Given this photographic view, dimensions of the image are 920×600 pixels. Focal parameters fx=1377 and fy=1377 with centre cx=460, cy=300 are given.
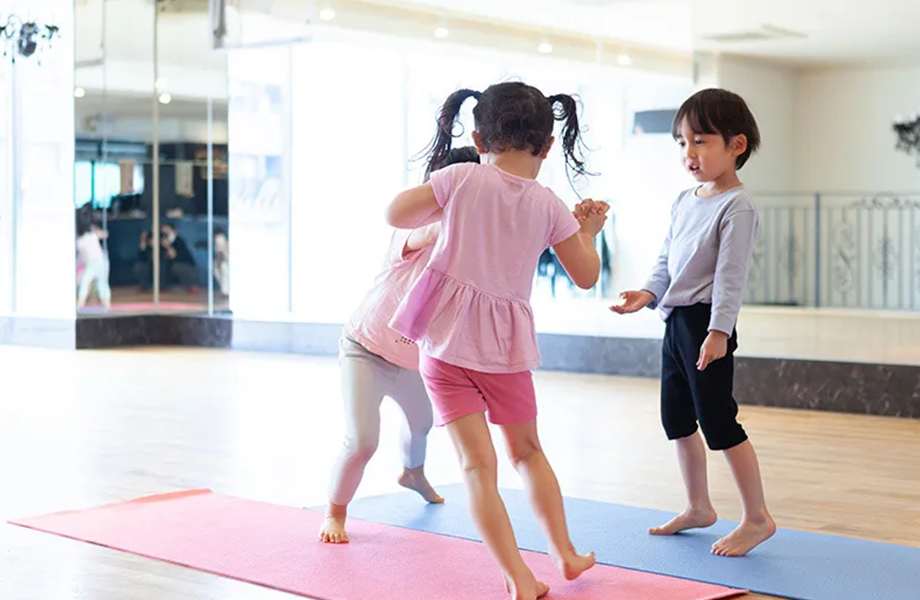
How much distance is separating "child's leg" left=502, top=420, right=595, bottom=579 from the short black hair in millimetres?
831

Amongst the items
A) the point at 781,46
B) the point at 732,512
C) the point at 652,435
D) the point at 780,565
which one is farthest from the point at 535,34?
the point at 780,565

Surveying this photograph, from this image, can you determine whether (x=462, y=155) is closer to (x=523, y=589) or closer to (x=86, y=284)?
(x=523, y=589)

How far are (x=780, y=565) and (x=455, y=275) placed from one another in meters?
0.97

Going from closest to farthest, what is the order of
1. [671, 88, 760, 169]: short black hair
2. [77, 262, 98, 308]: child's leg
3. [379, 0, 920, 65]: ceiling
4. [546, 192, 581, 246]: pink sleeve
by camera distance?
[546, 192, 581, 246]: pink sleeve
[671, 88, 760, 169]: short black hair
[379, 0, 920, 65]: ceiling
[77, 262, 98, 308]: child's leg

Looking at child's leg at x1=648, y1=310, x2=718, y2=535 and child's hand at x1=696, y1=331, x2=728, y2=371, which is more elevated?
child's hand at x1=696, y1=331, x2=728, y2=371

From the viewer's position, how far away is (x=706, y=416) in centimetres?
303

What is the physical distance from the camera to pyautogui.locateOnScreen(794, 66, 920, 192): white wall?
11109 millimetres

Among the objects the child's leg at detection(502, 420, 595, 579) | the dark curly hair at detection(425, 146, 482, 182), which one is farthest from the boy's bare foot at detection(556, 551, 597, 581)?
the dark curly hair at detection(425, 146, 482, 182)

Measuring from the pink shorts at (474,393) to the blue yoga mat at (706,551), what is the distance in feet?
1.60

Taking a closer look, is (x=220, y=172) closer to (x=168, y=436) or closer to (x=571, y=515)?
(x=168, y=436)

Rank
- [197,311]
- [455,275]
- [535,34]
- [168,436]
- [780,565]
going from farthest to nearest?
[197,311] < [535,34] < [168,436] < [780,565] < [455,275]

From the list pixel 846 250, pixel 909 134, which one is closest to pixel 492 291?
pixel 846 250

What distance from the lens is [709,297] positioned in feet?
10.00

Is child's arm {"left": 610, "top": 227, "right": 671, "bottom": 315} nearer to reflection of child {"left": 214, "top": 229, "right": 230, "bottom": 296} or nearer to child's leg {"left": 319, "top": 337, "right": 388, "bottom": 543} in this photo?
child's leg {"left": 319, "top": 337, "right": 388, "bottom": 543}
